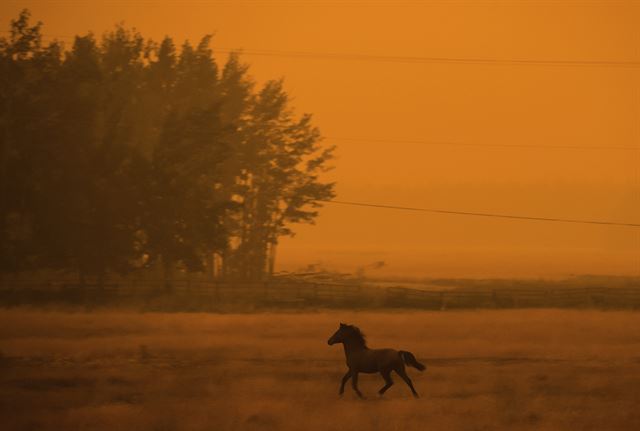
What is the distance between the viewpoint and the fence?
43.1m

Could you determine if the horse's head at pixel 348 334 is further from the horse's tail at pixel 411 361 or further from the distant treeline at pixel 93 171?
the distant treeline at pixel 93 171

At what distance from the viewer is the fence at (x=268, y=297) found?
43.1 metres

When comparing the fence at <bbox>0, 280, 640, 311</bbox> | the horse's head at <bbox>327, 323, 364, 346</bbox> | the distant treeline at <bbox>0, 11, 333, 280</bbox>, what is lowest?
the horse's head at <bbox>327, 323, 364, 346</bbox>

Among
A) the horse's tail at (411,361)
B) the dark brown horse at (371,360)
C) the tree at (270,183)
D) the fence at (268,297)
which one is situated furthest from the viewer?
the tree at (270,183)

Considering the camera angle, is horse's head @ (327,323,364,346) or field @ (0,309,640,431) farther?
horse's head @ (327,323,364,346)

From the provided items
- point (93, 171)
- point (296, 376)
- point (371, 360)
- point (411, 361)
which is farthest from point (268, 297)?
point (411, 361)

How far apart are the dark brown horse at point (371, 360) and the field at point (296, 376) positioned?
47 cm

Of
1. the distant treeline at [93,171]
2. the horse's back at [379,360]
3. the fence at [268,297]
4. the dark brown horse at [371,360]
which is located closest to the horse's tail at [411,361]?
the dark brown horse at [371,360]

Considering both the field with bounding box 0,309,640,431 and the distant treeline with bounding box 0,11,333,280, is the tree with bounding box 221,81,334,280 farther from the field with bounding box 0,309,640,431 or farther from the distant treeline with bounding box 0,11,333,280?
the field with bounding box 0,309,640,431

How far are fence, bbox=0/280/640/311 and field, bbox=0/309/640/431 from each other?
7.82 metres

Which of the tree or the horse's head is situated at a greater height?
the tree

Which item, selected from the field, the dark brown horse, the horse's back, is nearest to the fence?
the field

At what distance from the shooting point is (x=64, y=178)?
153 ft

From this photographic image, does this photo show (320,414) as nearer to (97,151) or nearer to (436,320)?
(436,320)
